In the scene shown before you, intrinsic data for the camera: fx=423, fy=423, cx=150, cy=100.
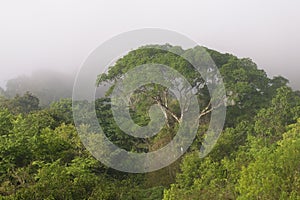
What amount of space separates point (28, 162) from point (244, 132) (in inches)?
462

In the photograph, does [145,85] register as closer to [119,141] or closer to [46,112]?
[119,141]

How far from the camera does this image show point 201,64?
999 inches

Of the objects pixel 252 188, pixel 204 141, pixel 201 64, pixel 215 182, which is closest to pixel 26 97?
pixel 201 64

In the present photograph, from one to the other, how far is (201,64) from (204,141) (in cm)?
633

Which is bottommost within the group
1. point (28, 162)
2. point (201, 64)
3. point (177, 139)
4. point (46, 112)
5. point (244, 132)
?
point (28, 162)

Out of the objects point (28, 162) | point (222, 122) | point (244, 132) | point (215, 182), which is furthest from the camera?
point (222, 122)

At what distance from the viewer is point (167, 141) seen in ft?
73.9

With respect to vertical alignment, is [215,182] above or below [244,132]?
below

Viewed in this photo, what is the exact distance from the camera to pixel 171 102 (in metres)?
27.0

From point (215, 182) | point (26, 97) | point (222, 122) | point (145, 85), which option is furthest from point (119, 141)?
point (26, 97)

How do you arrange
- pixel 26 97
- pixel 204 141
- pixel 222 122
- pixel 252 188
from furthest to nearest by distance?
pixel 26 97 < pixel 222 122 < pixel 204 141 < pixel 252 188

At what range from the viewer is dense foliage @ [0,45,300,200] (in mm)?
10852

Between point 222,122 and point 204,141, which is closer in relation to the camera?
point 204,141

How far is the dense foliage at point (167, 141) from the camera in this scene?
10.9 meters
